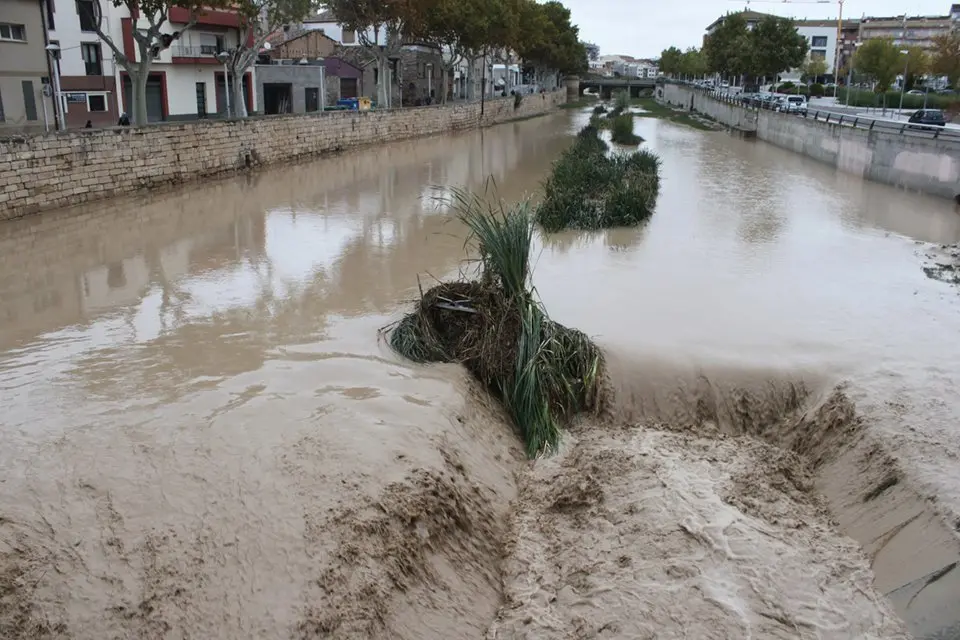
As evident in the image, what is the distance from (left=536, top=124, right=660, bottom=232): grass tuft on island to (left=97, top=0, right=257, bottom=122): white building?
23.6 metres

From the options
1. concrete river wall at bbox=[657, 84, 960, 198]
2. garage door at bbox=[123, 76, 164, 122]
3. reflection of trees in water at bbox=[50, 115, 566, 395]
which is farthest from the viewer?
garage door at bbox=[123, 76, 164, 122]

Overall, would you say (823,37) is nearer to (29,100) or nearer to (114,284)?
(29,100)

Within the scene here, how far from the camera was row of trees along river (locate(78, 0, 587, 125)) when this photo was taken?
21.3 meters

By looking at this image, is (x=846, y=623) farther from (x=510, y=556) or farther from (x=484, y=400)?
(x=484, y=400)

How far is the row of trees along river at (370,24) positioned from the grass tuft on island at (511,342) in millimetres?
15847

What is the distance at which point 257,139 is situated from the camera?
24719 mm

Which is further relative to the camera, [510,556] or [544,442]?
[544,442]

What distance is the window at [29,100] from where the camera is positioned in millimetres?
29688

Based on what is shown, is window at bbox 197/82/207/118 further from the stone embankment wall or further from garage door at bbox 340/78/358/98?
garage door at bbox 340/78/358/98

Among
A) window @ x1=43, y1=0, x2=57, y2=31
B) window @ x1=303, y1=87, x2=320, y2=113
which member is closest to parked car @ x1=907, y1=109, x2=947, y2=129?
window @ x1=303, y1=87, x2=320, y2=113

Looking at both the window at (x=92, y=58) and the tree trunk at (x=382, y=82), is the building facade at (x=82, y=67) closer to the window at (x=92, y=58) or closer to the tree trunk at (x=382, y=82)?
the window at (x=92, y=58)

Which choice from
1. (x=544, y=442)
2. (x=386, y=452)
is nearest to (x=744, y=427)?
(x=544, y=442)

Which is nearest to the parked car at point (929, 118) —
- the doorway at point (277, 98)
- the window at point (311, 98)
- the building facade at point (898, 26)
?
the window at point (311, 98)

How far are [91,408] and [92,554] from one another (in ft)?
7.85
